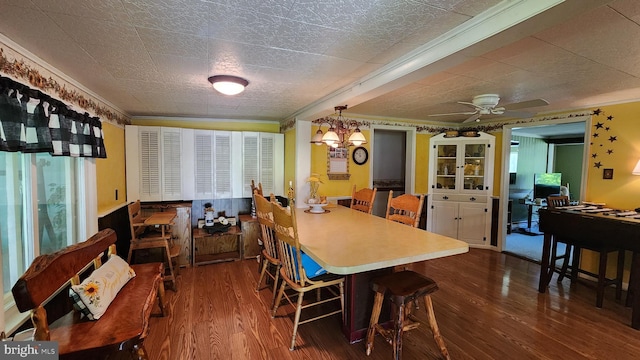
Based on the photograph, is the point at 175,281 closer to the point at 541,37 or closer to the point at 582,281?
the point at 541,37

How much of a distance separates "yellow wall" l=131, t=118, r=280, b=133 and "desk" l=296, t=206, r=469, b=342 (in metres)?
2.36

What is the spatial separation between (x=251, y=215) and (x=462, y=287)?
10.1 ft

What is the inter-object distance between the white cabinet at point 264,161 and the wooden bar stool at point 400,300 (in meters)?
2.78

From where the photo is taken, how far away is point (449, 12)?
1358mm

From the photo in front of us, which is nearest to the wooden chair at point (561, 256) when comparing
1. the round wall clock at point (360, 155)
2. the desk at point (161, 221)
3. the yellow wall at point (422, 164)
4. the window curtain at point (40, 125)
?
the yellow wall at point (422, 164)

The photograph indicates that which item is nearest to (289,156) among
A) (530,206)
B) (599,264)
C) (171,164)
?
(171,164)

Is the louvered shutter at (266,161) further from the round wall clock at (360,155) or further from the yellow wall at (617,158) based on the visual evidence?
the yellow wall at (617,158)

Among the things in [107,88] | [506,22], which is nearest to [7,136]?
[107,88]

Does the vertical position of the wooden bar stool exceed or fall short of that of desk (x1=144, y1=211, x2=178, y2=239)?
it falls short

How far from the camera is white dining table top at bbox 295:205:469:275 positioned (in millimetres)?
1713

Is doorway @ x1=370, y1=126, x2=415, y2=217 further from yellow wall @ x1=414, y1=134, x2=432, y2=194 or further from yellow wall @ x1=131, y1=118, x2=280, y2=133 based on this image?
yellow wall @ x1=131, y1=118, x2=280, y2=133

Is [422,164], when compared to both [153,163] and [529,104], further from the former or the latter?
[153,163]

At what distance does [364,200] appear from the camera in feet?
11.7

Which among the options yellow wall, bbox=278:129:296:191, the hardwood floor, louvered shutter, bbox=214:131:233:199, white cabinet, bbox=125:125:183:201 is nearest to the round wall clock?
yellow wall, bbox=278:129:296:191
